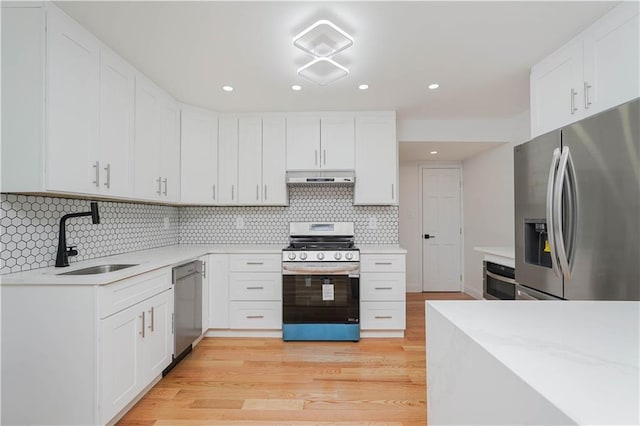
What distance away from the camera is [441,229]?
494 cm

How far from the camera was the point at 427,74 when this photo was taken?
8.36 feet

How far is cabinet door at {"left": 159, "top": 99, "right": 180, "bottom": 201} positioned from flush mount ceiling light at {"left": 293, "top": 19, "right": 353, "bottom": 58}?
162 centimetres

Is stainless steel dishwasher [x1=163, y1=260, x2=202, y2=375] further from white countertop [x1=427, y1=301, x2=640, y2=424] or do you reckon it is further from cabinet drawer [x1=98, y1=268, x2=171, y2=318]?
white countertop [x1=427, y1=301, x2=640, y2=424]

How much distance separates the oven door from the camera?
3.00 m

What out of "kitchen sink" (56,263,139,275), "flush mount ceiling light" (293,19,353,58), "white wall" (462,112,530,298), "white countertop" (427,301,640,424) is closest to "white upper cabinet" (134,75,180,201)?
"kitchen sink" (56,263,139,275)

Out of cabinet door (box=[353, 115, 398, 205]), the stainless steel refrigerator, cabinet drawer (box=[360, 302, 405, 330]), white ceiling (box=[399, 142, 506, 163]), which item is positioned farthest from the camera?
white ceiling (box=[399, 142, 506, 163])

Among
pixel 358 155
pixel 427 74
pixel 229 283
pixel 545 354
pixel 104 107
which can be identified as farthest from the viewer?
pixel 358 155

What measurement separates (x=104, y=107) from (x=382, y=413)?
275 centimetres

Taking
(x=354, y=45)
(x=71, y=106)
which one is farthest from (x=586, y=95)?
(x=71, y=106)

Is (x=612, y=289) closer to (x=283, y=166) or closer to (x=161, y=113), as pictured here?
(x=283, y=166)

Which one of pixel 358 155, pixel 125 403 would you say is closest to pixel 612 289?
pixel 358 155

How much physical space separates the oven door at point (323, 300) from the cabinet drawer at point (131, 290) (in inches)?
46.5

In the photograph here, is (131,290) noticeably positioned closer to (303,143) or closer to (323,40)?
(323,40)

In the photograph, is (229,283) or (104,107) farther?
(229,283)
